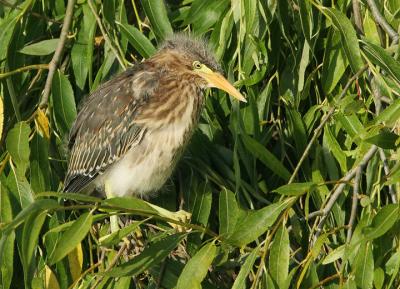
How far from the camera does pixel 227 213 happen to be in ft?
10.4

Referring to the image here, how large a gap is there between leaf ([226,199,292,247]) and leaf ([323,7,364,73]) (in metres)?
0.60

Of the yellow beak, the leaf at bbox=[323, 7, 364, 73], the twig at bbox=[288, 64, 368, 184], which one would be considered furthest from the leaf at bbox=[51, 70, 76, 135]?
the leaf at bbox=[323, 7, 364, 73]

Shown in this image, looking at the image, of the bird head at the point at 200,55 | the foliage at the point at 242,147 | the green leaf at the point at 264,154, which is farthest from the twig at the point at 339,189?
the bird head at the point at 200,55

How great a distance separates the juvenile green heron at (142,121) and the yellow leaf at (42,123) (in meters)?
0.40

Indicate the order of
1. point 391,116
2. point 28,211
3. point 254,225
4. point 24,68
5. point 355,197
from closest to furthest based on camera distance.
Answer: point 28,211 < point 391,116 < point 254,225 < point 355,197 < point 24,68

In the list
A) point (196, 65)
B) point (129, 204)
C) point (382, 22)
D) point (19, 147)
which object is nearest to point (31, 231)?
point (129, 204)

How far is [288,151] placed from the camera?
12.4 ft

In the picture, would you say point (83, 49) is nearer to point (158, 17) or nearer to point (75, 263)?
point (158, 17)

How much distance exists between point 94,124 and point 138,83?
270 mm

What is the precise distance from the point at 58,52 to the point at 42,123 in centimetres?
33

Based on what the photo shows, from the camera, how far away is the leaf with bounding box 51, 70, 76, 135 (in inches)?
141

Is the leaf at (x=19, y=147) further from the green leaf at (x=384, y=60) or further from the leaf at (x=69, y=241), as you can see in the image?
the green leaf at (x=384, y=60)

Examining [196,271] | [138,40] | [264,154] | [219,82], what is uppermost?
[138,40]

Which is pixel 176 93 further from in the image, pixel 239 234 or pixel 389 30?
pixel 239 234
